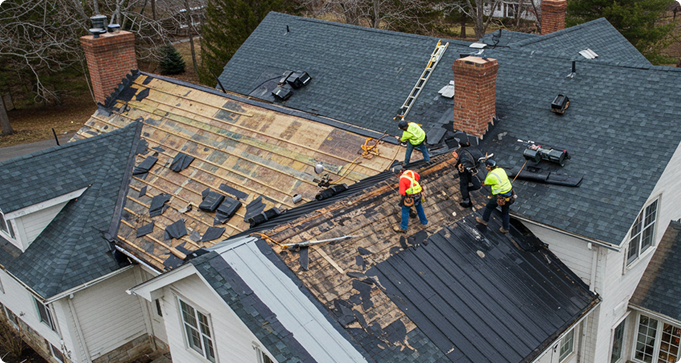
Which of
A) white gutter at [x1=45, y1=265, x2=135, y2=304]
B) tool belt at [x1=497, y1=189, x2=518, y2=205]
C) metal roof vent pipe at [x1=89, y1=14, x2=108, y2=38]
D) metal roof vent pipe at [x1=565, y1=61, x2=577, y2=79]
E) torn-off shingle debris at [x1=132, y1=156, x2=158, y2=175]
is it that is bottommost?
white gutter at [x1=45, y1=265, x2=135, y2=304]

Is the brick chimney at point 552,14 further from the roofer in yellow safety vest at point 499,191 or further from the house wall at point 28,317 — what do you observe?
the house wall at point 28,317

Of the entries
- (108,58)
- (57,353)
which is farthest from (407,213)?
(108,58)

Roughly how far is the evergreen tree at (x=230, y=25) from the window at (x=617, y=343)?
25637 mm

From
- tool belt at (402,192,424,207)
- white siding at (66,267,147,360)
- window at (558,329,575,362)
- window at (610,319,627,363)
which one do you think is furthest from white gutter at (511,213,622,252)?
white siding at (66,267,147,360)

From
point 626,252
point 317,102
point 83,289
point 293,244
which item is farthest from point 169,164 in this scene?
point 626,252

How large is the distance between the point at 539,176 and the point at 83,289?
11.5m

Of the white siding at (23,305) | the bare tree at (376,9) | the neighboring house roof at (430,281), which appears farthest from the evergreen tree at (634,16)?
the white siding at (23,305)

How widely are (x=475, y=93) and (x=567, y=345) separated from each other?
6.43 metres

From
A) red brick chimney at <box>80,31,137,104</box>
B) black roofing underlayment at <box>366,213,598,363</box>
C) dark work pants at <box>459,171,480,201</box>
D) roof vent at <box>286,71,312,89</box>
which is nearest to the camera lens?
black roofing underlayment at <box>366,213,598,363</box>

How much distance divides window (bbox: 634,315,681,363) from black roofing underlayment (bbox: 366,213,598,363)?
10.4 feet

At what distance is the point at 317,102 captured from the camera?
2091 cm

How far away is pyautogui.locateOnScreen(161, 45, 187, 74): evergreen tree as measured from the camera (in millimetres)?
45406

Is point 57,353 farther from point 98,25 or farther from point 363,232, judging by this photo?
point 98,25

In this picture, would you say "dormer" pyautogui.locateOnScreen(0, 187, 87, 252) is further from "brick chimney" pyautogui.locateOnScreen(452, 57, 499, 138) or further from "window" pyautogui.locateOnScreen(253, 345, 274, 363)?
"brick chimney" pyautogui.locateOnScreen(452, 57, 499, 138)
